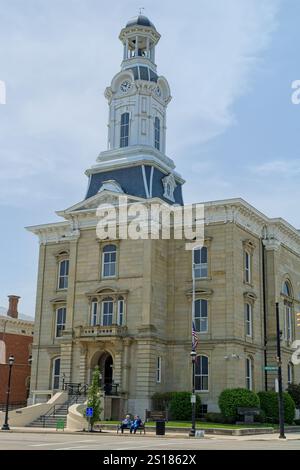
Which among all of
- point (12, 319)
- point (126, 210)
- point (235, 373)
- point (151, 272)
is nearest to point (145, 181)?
point (126, 210)

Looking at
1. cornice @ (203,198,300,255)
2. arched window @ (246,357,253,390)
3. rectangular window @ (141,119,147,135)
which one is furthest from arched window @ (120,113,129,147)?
arched window @ (246,357,253,390)

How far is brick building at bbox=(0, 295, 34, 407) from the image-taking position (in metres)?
64.9

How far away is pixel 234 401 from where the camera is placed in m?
44.5

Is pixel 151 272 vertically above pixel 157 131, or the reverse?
pixel 157 131

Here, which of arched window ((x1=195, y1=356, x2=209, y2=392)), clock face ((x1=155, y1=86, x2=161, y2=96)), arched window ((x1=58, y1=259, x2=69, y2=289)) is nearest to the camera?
arched window ((x1=195, y1=356, x2=209, y2=392))

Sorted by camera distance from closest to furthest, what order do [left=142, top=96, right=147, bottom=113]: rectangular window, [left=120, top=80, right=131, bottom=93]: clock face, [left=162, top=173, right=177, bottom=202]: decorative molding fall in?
[left=162, top=173, right=177, bottom=202]: decorative molding < [left=142, top=96, right=147, bottom=113]: rectangular window < [left=120, top=80, right=131, bottom=93]: clock face

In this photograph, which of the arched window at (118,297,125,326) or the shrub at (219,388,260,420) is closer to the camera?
the shrub at (219,388,260,420)

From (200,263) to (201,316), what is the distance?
13.0 ft

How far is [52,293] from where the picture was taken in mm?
55781

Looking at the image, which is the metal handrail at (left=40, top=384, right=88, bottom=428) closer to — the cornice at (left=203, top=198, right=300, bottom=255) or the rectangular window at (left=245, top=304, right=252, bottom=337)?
the rectangular window at (left=245, top=304, right=252, bottom=337)

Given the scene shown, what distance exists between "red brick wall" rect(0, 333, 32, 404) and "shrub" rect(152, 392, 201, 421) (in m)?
22.5

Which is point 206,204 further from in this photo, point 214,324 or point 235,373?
point 235,373

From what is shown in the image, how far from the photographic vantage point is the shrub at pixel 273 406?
160 ft
